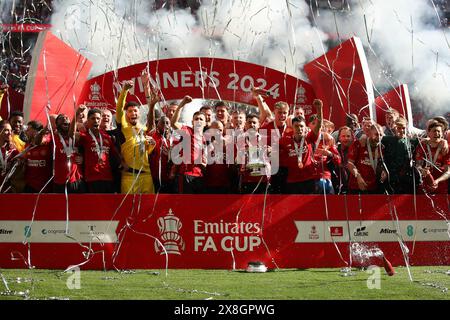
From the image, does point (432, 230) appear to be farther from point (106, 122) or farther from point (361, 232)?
point (106, 122)

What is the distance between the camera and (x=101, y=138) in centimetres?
711

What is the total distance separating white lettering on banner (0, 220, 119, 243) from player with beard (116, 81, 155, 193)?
1.58ft

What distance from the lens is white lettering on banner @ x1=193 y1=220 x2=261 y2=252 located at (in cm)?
699

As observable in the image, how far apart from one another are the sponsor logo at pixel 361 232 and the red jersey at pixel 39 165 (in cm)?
339

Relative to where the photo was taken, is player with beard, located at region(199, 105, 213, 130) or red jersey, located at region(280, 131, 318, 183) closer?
red jersey, located at region(280, 131, 318, 183)

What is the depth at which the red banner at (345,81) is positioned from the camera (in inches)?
388

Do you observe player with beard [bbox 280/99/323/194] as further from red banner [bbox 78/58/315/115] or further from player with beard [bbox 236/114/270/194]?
red banner [bbox 78/58/315/115]

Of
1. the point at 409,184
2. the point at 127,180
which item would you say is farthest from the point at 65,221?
the point at 409,184

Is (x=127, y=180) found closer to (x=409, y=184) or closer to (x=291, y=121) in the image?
(x=291, y=121)

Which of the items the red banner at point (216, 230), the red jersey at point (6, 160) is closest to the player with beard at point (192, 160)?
the red banner at point (216, 230)

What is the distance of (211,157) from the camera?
23.7ft

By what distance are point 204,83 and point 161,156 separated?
3.13 m

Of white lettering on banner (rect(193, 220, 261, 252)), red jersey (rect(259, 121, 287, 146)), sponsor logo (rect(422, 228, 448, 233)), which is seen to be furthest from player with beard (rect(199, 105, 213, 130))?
sponsor logo (rect(422, 228, 448, 233))
